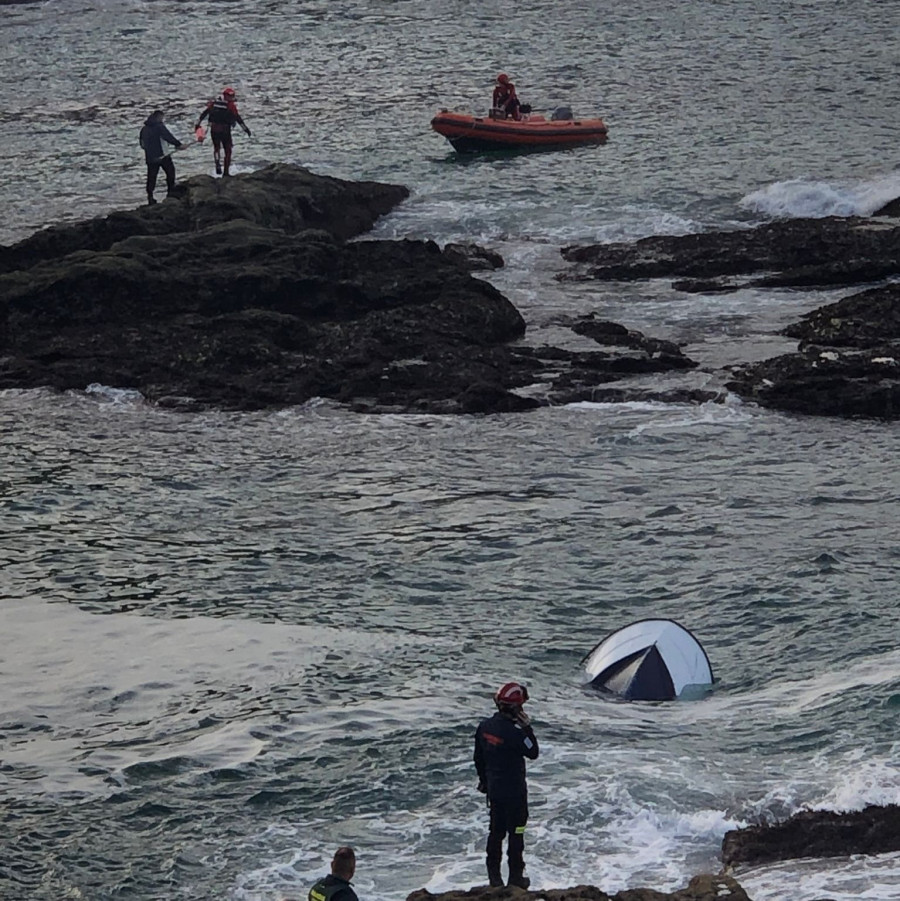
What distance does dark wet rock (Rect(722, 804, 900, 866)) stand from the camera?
12.2m

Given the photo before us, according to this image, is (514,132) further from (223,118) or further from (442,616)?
(442,616)

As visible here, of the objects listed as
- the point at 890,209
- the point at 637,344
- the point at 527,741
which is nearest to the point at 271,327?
the point at 637,344

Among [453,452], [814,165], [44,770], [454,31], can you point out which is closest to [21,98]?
[454,31]

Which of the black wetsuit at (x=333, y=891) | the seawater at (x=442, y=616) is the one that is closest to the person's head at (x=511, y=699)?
the seawater at (x=442, y=616)

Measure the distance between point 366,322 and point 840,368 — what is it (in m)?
6.61

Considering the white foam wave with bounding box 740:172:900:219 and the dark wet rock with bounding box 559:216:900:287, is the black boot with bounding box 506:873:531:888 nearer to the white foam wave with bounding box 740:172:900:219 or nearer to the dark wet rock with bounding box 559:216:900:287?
the dark wet rock with bounding box 559:216:900:287

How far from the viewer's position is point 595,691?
15.2 meters

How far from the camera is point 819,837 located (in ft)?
40.3

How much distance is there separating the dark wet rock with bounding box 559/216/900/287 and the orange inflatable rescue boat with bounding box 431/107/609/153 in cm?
902

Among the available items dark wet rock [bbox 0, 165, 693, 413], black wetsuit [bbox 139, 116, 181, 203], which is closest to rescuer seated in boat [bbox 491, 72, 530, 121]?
black wetsuit [bbox 139, 116, 181, 203]

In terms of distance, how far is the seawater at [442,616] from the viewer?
12.9 m

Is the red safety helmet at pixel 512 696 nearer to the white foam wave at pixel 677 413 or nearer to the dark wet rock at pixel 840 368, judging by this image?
the white foam wave at pixel 677 413

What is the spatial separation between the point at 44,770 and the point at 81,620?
3.07 meters

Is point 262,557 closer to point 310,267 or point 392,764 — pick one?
point 392,764
